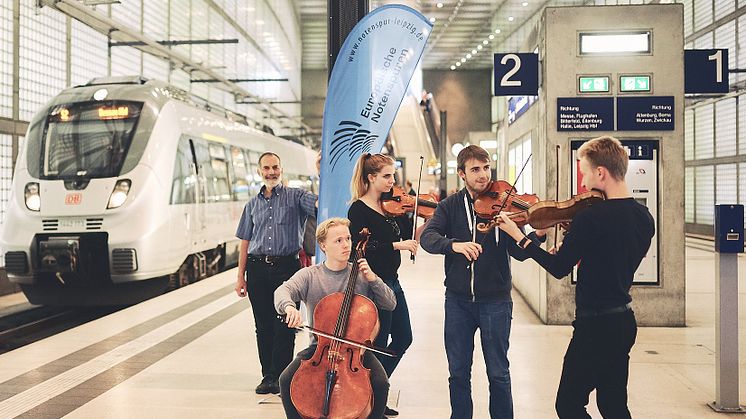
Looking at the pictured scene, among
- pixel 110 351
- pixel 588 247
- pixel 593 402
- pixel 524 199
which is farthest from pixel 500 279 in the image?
pixel 110 351

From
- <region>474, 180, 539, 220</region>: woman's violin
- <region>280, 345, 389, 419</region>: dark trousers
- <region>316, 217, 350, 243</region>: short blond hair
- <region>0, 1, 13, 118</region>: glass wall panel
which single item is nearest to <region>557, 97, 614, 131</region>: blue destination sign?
<region>474, 180, 539, 220</region>: woman's violin

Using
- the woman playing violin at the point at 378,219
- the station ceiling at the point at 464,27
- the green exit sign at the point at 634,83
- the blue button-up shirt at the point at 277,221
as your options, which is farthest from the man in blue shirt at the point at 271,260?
the station ceiling at the point at 464,27

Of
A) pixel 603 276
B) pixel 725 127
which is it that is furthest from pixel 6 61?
pixel 725 127

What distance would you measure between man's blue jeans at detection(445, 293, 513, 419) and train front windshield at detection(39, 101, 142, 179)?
21.6ft

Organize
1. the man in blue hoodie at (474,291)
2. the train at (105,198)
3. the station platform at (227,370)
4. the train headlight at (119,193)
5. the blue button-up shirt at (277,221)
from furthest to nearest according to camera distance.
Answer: the train headlight at (119,193) → the train at (105,198) → the blue button-up shirt at (277,221) → the station platform at (227,370) → the man in blue hoodie at (474,291)

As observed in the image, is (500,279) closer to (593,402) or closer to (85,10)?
(593,402)

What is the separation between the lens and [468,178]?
347 centimetres

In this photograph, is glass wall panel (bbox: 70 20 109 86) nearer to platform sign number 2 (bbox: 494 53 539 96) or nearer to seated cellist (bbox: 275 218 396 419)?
platform sign number 2 (bbox: 494 53 539 96)

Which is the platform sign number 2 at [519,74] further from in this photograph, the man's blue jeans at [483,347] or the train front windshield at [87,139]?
the train front windshield at [87,139]

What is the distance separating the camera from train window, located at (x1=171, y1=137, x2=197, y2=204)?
9.72 m

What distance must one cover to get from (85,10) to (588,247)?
959 cm

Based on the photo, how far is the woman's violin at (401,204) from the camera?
154 inches

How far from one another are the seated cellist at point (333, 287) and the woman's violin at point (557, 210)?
59 cm

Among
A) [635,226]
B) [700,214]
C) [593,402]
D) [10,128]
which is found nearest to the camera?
[635,226]
